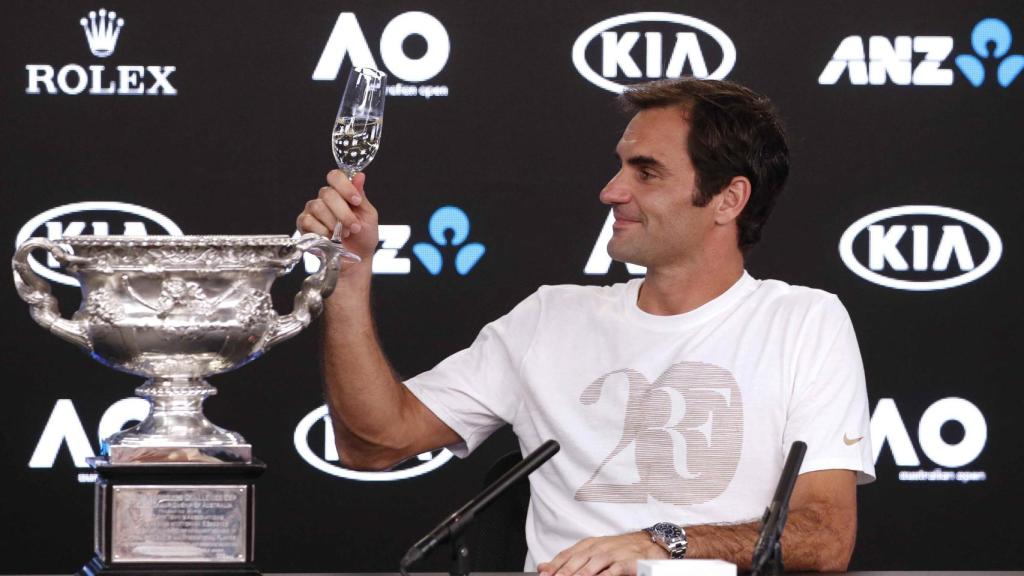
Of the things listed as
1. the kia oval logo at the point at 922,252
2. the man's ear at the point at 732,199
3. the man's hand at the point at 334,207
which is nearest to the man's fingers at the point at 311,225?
the man's hand at the point at 334,207

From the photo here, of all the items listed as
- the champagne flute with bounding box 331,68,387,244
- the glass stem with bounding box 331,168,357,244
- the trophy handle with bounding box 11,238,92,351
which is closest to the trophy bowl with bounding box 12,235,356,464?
the trophy handle with bounding box 11,238,92,351

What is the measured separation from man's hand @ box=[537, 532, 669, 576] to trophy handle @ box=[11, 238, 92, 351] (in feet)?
1.99

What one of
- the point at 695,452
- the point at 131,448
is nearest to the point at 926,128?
the point at 695,452

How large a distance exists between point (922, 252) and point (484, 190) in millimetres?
1033

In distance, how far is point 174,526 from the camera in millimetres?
1587

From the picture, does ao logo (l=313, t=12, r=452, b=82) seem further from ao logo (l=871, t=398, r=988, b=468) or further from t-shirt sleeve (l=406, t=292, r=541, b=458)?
ao logo (l=871, t=398, r=988, b=468)

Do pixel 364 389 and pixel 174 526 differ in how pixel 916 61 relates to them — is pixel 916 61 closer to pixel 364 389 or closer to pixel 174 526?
pixel 364 389

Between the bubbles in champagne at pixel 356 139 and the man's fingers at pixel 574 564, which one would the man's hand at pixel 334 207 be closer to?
the bubbles in champagne at pixel 356 139

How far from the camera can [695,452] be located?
2.43 meters

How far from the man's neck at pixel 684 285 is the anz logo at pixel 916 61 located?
3.47ft

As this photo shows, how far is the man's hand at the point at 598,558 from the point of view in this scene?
1.81 m

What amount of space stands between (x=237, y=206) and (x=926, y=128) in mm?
1609

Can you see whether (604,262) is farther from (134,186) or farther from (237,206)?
(134,186)

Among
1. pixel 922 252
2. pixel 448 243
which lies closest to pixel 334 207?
pixel 448 243
